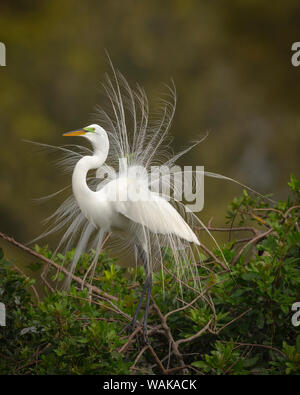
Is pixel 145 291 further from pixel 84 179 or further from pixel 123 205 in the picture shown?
pixel 84 179

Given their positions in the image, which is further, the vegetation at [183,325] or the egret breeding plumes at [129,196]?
the egret breeding plumes at [129,196]

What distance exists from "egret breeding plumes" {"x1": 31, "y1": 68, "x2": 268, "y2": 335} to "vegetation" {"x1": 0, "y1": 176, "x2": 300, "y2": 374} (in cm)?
10

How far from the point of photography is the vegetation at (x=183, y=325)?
1159 millimetres

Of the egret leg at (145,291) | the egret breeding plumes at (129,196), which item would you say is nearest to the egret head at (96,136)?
the egret breeding plumes at (129,196)

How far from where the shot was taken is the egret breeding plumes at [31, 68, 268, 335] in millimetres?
1435

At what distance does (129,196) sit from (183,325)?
14.9 inches

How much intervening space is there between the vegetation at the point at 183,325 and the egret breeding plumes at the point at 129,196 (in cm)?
10

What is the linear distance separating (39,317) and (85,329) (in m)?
0.12

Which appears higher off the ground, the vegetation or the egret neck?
the egret neck

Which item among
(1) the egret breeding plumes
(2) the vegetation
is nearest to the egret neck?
(1) the egret breeding plumes

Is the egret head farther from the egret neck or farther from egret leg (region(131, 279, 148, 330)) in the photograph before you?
egret leg (region(131, 279, 148, 330))

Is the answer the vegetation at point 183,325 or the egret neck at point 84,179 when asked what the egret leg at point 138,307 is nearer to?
the vegetation at point 183,325

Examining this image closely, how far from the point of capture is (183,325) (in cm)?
139

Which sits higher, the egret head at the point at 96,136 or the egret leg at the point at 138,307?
the egret head at the point at 96,136
